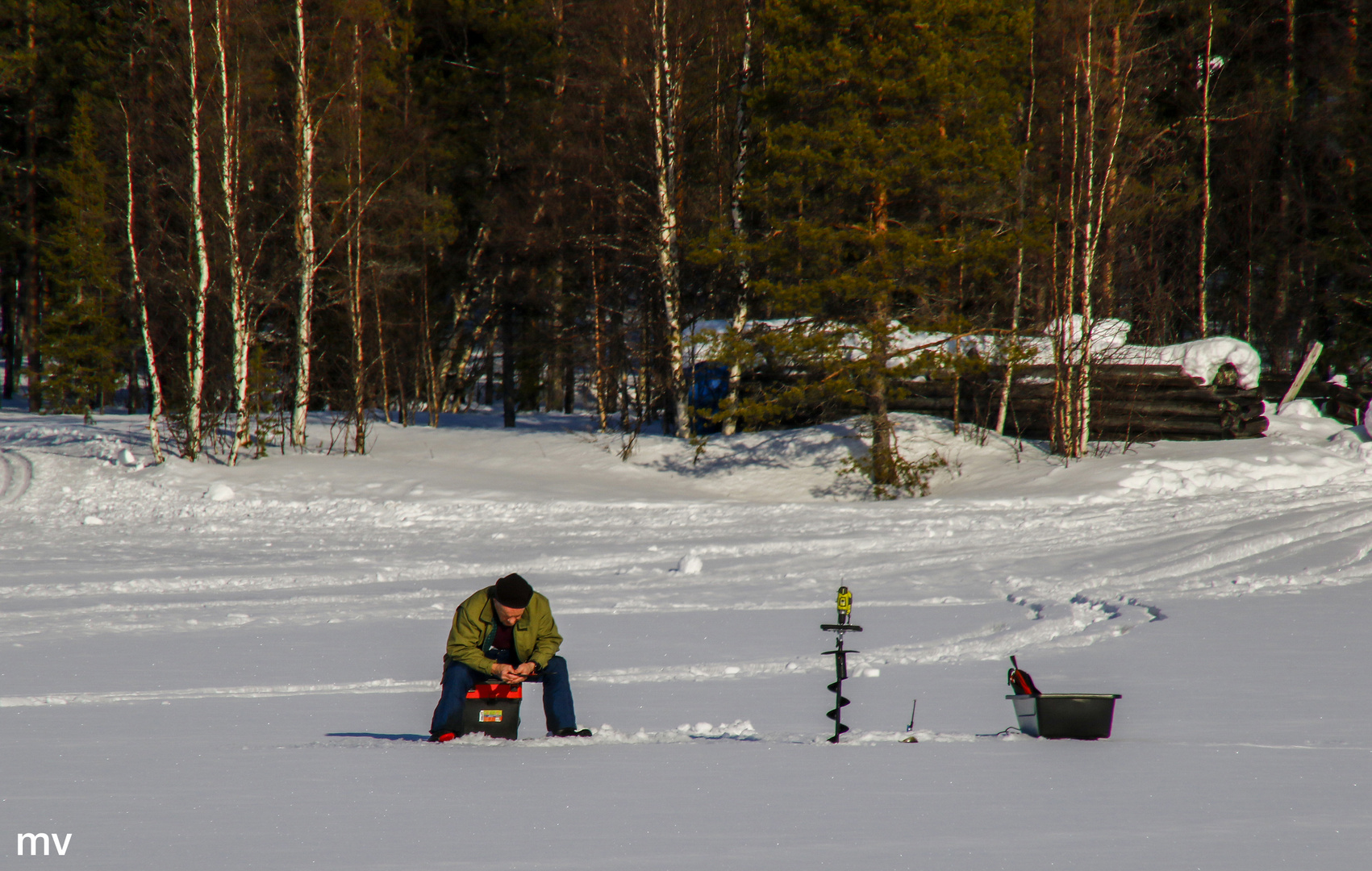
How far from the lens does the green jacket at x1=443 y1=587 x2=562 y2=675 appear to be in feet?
19.4

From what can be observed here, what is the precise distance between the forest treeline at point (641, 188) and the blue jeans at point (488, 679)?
13.1m

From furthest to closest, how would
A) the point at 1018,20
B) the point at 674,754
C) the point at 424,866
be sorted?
1. the point at 1018,20
2. the point at 674,754
3. the point at 424,866

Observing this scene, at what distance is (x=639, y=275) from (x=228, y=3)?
376 inches

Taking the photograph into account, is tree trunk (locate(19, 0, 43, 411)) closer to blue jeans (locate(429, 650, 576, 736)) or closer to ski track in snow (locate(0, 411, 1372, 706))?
ski track in snow (locate(0, 411, 1372, 706))

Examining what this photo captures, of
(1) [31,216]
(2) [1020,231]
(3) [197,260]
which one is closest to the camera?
(2) [1020,231]

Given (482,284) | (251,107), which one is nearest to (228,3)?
(251,107)

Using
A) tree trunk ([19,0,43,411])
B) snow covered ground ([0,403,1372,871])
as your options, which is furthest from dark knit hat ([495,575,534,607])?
tree trunk ([19,0,43,411])

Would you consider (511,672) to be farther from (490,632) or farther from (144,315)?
(144,315)

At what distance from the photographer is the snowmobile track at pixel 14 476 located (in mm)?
18277

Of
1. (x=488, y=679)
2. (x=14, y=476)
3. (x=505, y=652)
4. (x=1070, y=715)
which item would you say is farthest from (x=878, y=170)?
(x=14, y=476)

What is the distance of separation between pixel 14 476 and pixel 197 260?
4877mm

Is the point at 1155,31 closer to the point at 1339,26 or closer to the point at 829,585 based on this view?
the point at 1339,26

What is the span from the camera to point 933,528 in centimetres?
1534

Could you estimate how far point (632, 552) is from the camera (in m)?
14.2
